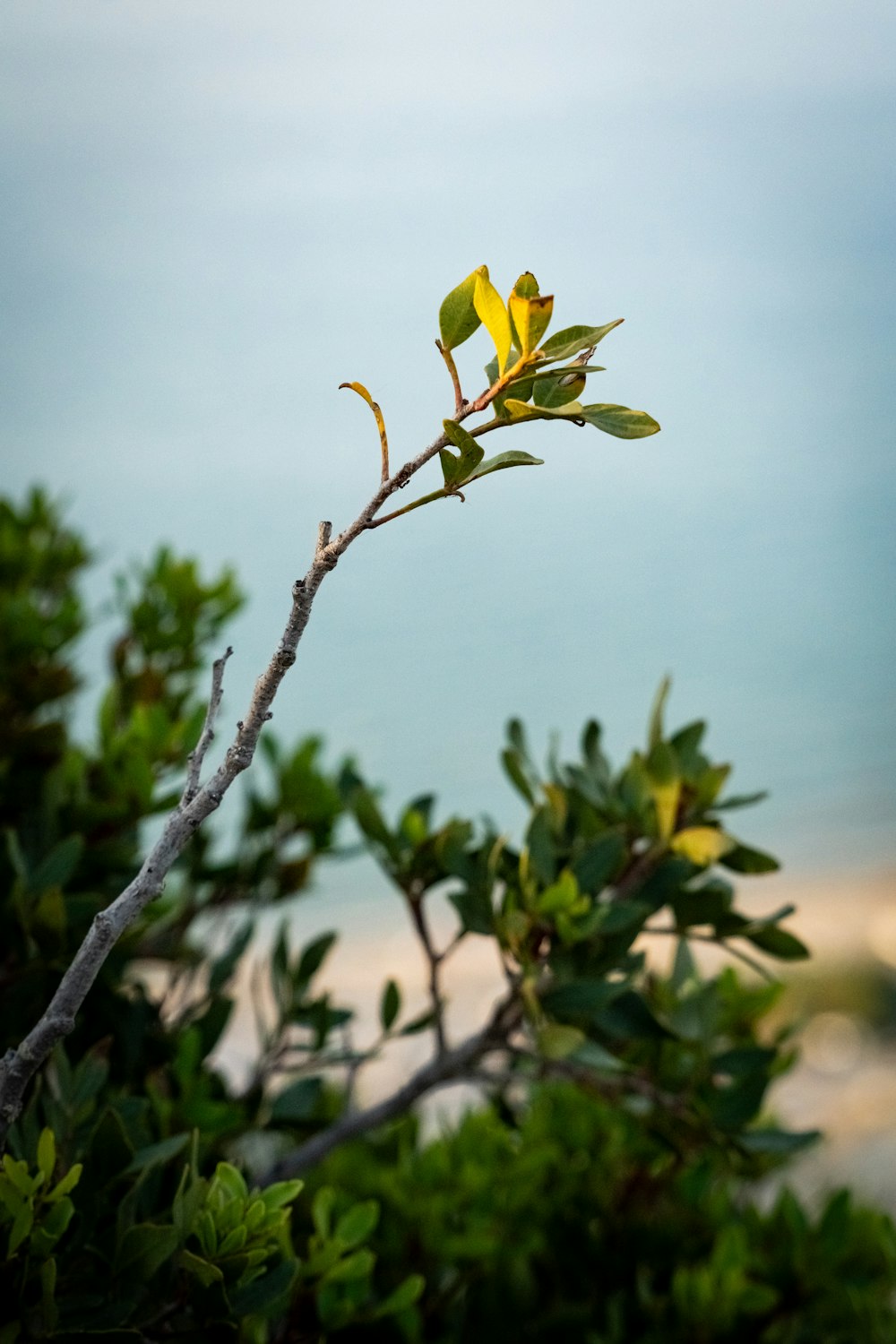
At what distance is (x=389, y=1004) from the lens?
107cm

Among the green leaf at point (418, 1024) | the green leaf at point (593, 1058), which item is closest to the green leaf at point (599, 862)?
the green leaf at point (593, 1058)

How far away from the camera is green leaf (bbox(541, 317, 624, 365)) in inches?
21.7

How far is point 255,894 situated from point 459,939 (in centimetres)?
40

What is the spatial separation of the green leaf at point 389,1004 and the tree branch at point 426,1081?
0.41ft

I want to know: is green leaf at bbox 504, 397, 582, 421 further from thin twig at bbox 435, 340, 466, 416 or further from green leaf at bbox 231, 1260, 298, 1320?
green leaf at bbox 231, 1260, 298, 1320

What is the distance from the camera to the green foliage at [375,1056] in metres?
0.67

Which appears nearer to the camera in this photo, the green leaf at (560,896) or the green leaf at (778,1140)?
the green leaf at (560,896)

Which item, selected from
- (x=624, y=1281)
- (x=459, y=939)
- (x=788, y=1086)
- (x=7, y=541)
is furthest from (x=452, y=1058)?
(x=788, y=1086)

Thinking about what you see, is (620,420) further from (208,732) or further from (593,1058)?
(593,1058)

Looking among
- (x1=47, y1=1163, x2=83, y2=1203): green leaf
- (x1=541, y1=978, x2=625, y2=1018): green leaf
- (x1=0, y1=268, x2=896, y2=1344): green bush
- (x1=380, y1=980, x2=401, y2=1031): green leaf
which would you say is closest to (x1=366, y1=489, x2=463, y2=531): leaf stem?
(x1=0, y1=268, x2=896, y2=1344): green bush

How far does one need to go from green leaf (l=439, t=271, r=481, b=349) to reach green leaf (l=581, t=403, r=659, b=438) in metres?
0.07

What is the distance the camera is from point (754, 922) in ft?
3.07

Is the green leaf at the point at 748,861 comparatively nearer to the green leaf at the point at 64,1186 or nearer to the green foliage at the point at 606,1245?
the green foliage at the point at 606,1245

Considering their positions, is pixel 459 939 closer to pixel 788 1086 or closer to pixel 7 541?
pixel 7 541
